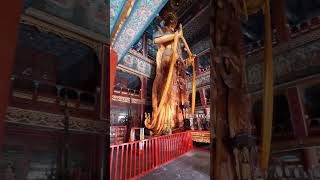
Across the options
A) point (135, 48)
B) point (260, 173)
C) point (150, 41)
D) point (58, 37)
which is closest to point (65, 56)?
point (58, 37)

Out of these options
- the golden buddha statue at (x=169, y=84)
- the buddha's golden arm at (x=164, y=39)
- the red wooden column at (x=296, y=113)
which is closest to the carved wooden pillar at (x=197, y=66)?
the golden buddha statue at (x=169, y=84)

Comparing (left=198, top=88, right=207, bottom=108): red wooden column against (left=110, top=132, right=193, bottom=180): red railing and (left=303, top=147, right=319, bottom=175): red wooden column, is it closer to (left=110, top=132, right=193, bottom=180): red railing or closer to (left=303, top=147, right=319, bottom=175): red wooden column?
(left=110, top=132, right=193, bottom=180): red railing

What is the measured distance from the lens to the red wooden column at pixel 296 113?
2.13 m

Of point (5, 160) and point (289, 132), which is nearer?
point (5, 160)

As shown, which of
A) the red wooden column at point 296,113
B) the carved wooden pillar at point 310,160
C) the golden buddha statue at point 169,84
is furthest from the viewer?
the golden buddha statue at point 169,84

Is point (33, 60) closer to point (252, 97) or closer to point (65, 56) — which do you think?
point (65, 56)

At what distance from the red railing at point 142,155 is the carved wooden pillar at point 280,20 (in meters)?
2.28

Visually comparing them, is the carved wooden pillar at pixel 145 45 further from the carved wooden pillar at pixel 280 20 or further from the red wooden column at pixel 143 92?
the carved wooden pillar at pixel 280 20

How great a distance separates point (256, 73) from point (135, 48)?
4542 mm

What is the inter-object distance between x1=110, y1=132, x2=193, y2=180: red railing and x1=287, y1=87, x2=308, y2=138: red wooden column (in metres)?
1.92

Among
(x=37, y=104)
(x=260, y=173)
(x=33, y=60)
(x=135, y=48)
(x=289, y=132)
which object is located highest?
(x=135, y=48)

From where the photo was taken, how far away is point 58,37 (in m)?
0.93

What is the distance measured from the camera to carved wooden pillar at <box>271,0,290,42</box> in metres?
2.47

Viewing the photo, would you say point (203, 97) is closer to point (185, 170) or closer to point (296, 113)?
point (185, 170)
